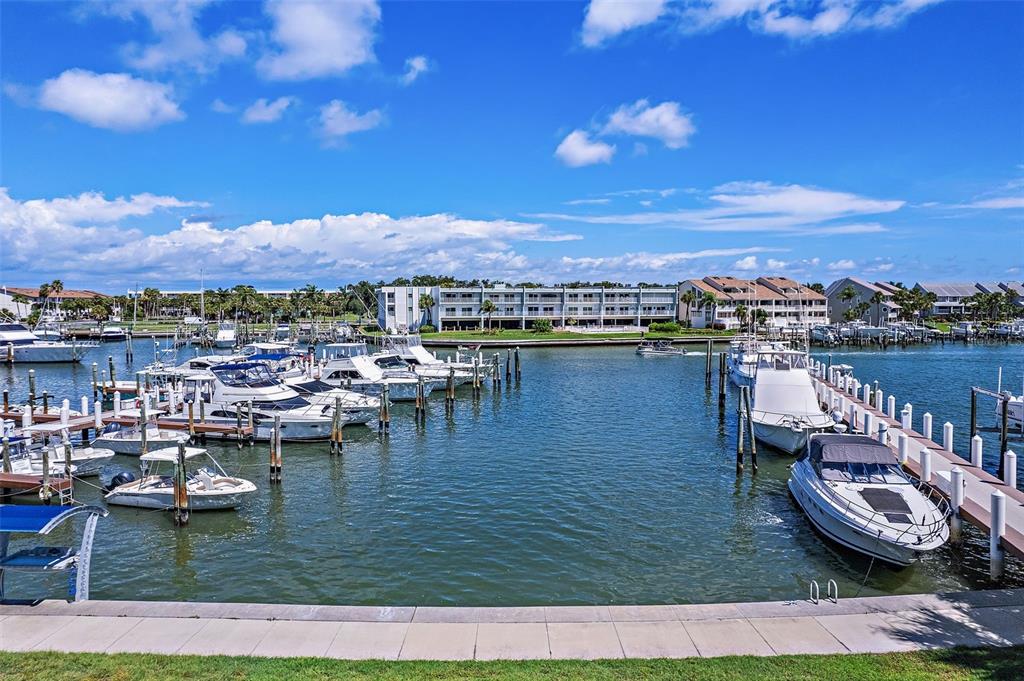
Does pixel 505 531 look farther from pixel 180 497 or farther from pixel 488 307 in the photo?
pixel 488 307

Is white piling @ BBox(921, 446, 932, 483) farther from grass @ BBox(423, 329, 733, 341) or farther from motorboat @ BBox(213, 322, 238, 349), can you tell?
motorboat @ BBox(213, 322, 238, 349)

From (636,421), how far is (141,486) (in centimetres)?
2900

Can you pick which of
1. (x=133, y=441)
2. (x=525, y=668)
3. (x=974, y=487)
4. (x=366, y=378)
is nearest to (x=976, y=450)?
(x=974, y=487)

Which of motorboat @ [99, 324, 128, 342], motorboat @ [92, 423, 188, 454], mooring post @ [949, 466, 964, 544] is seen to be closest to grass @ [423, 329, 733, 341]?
motorboat @ [99, 324, 128, 342]

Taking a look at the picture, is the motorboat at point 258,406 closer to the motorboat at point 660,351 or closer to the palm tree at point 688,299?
the motorboat at point 660,351

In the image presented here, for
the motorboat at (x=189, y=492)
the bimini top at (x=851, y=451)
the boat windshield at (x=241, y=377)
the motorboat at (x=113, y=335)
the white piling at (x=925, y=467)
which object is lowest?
the motorboat at (x=189, y=492)

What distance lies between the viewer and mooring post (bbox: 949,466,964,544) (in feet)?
65.6

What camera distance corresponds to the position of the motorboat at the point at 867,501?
1827 centimetres

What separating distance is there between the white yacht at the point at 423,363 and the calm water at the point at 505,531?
16523mm

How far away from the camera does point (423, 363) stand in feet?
203

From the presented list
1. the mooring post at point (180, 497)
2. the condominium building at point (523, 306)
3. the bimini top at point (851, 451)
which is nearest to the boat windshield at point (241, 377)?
the mooring post at point (180, 497)

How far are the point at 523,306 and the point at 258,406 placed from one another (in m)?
101

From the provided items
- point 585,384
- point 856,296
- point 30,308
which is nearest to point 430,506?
point 585,384

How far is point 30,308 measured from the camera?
604 feet
